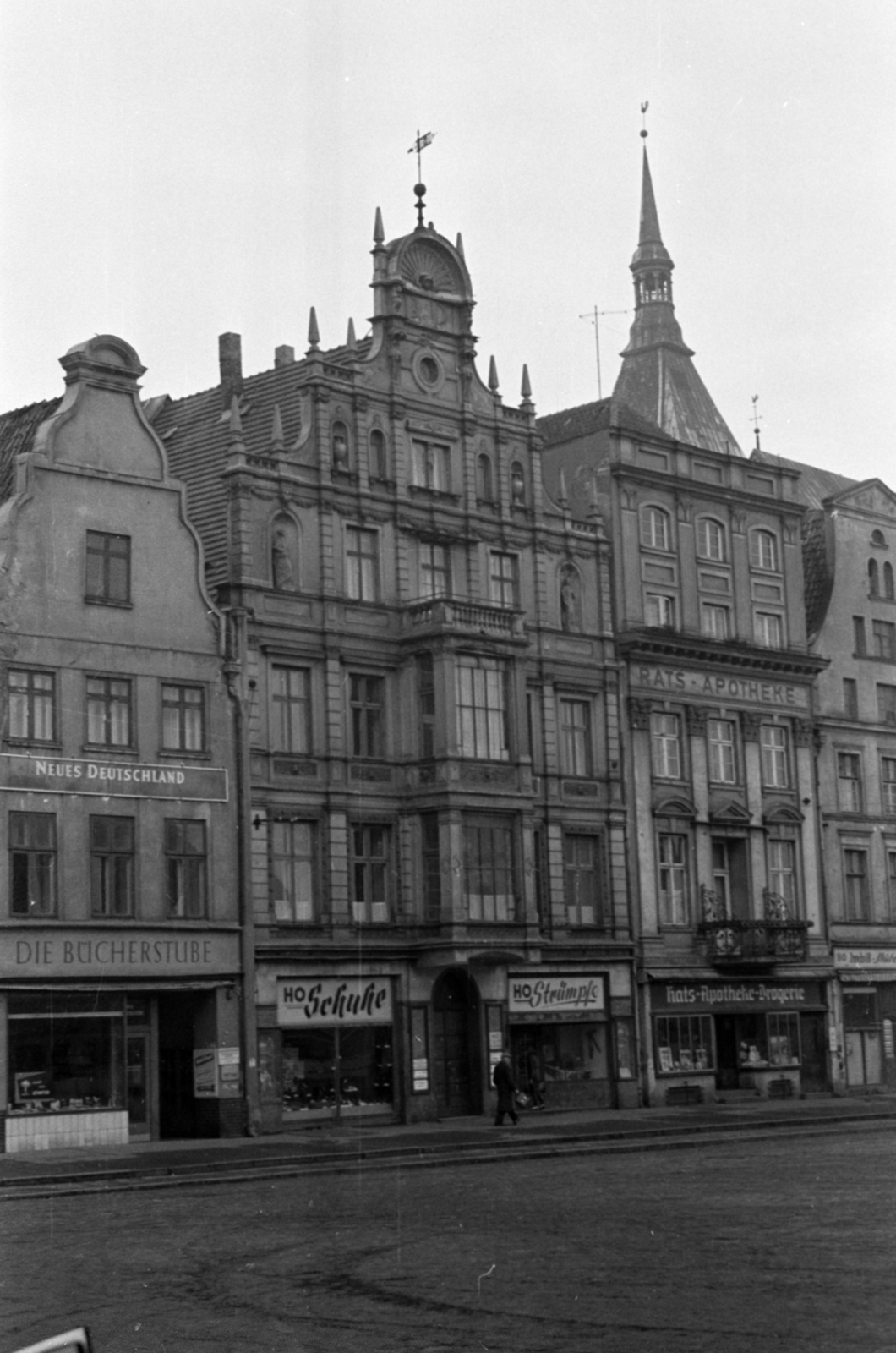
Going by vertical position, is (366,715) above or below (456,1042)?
above

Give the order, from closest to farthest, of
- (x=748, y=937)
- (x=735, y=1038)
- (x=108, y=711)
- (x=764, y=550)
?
1. (x=108, y=711)
2. (x=748, y=937)
3. (x=735, y=1038)
4. (x=764, y=550)

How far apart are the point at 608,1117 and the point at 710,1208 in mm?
24257

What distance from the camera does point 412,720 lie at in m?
48.9

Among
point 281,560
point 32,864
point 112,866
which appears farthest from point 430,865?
point 32,864

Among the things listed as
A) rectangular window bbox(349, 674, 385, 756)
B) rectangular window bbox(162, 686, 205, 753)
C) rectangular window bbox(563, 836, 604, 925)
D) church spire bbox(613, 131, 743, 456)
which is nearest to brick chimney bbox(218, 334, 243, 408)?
rectangular window bbox(349, 674, 385, 756)

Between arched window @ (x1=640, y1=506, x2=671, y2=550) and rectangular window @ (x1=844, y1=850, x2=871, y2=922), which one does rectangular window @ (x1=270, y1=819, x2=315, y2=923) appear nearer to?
arched window @ (x1=640, y1=506, x2=671, y2=550)

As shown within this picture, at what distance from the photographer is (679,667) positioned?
186 ft

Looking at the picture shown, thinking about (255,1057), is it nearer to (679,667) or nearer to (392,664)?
(392,664)

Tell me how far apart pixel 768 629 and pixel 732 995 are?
11227mm

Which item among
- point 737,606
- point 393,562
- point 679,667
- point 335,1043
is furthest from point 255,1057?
point 737,606

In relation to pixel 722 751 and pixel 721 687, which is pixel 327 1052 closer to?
pixel 722 751

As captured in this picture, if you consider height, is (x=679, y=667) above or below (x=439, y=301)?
below

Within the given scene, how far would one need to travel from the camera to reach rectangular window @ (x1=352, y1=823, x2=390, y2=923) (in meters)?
47.8

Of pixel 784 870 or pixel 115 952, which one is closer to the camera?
pixel 115 952
